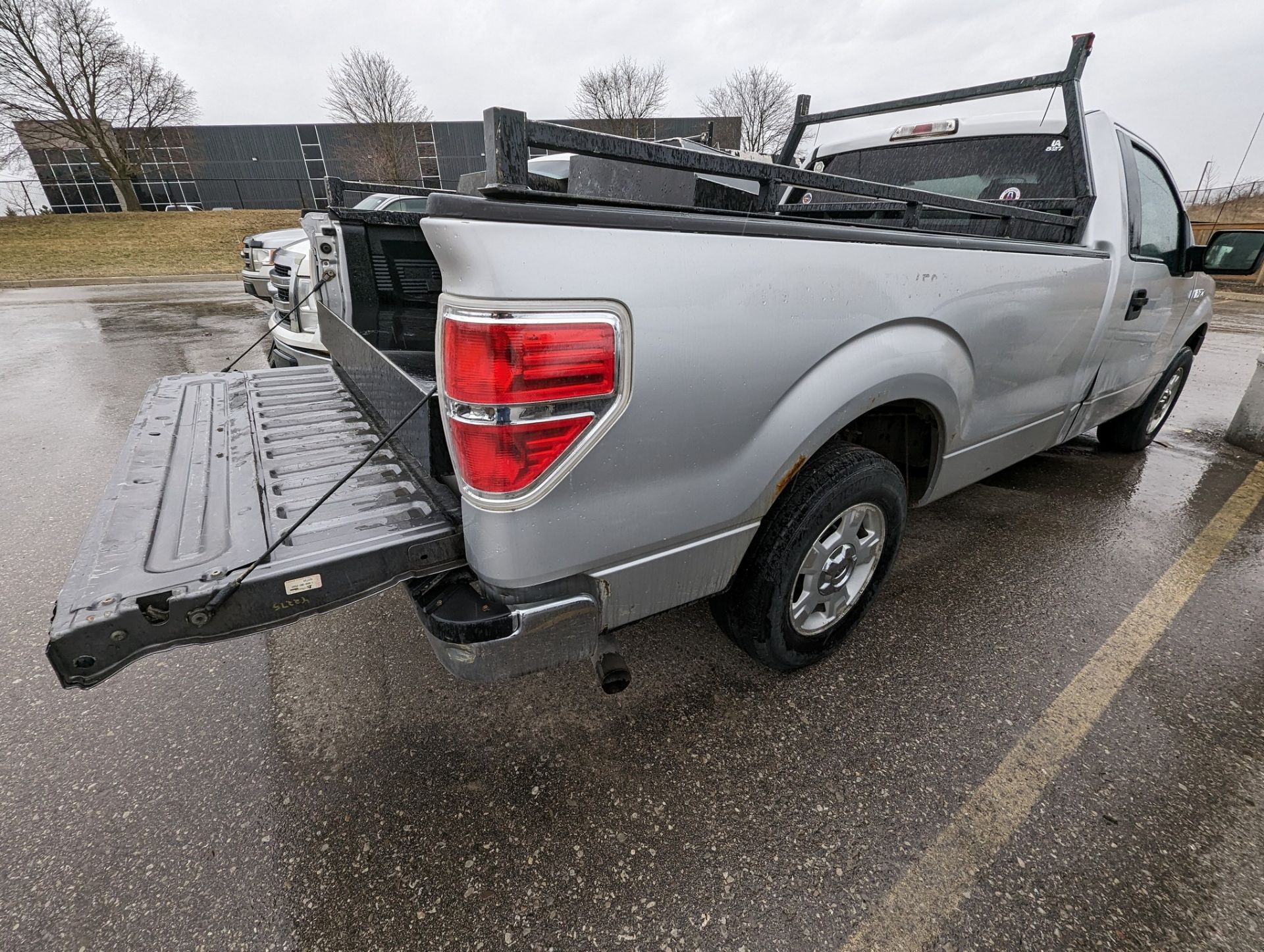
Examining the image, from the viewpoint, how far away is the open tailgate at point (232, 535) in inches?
48.8

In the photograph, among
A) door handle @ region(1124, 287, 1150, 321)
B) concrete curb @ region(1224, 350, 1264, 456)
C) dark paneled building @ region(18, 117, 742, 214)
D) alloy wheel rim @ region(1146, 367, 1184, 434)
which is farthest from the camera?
dark paneled building @ region(18, 117, 742, 214)

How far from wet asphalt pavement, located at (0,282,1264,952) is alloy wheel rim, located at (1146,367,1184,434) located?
2.15 m

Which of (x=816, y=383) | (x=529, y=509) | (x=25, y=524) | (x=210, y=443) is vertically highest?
(x=816, y=383)

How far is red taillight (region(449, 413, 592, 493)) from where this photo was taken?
1245mm

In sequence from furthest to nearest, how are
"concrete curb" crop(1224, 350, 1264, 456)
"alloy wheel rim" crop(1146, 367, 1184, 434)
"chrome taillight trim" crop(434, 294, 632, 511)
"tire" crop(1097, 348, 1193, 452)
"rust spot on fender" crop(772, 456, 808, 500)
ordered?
"concrete curb" crop(1224, 350, 1264, 456) < "alloy wheel rim" crop(1146, 367, 1184, 434) < "tire" crop(1097, 348, 1193, 452) < "rust spot on fender" crop(772, 456, 808, 500) < "chrome taillight trim" crop(434, 294, 632, 511)

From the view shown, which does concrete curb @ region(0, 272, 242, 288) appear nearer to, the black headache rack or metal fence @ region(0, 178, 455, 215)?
the black headache rack

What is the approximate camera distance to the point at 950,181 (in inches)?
130

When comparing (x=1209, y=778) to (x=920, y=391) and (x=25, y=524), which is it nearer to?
(x=920, y=391)

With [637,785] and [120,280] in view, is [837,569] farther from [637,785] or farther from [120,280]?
[120,280]

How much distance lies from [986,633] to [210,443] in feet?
10.2

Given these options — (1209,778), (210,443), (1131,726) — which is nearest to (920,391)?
(1131,726)

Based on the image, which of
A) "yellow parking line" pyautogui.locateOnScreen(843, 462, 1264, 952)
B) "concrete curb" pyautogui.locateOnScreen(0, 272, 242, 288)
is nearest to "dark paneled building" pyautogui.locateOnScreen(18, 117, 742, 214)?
"concrete curb" pyautogui.locateOnScreen(0, 272, 242, 288)

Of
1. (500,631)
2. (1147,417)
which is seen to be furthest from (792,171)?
(1147,417)

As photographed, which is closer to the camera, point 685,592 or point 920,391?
point 685,592
